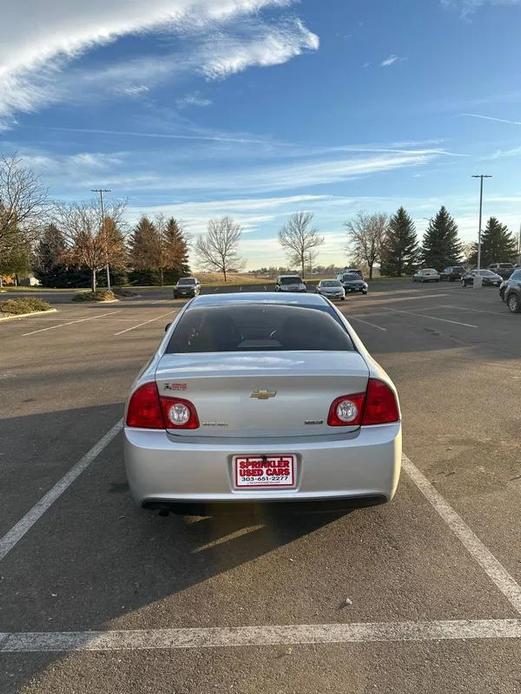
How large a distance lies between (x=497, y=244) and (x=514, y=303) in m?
65.4

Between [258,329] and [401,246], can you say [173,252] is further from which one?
[258,329]

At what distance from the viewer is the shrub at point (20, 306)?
23.8 metres

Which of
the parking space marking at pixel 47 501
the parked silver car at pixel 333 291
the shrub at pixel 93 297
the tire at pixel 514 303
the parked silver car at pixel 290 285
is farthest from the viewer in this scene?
the shrub at pixel 93 297

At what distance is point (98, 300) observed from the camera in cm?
4062

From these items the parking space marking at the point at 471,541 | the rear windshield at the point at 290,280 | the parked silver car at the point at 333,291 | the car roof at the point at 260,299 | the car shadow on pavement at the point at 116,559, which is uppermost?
the car roof at the point at 260,299

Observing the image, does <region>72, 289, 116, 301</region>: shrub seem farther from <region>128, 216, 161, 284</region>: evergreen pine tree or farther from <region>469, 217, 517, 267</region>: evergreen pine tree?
<region>469, 217, 517, 267</region>: evergreen pine tree

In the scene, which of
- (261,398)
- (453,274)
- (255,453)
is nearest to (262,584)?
(255,453)

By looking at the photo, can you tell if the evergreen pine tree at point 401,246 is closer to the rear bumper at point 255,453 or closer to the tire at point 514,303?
the tire at point 514,303

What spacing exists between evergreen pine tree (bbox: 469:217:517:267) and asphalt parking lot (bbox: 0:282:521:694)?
268 ft

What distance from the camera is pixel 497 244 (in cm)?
7906

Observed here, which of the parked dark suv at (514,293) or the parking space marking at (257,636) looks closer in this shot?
the parking space marking at (257,636)

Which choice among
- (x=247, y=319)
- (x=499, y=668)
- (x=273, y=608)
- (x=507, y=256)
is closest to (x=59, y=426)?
(x=247, y=319)

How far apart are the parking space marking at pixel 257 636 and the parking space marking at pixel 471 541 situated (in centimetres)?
27

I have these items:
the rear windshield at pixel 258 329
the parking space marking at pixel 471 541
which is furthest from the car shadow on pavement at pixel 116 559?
the rear windshield at pixel 258 329
